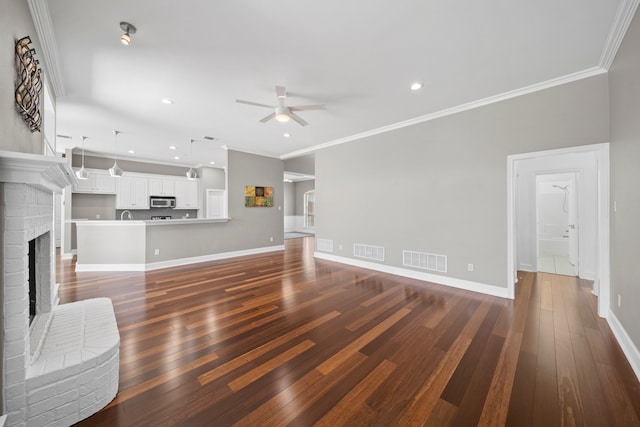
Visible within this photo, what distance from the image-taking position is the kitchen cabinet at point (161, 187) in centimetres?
784

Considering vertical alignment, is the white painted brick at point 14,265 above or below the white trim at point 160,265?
above

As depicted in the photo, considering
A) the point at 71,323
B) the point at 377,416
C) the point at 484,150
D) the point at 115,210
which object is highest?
the point at 484,150

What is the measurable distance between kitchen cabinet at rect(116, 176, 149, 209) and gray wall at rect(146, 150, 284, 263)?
3.24 m

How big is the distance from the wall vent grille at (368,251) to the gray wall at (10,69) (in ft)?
16.0

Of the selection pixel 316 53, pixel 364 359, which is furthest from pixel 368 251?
pixel 316 53

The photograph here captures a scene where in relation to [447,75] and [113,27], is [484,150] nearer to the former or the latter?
[447,75]

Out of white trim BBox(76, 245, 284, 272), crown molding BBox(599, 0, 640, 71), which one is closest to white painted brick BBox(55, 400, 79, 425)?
white trim BBox(76, 245, 284, 272)

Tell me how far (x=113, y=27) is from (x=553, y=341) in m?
5.07

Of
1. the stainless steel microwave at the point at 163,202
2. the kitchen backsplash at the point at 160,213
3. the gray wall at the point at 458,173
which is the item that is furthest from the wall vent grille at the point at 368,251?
the stainless steel microwave at the point at 163,202

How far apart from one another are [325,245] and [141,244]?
13.3 feet

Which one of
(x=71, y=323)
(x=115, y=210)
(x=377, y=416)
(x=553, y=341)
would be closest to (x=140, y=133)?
(x=115, y=210)

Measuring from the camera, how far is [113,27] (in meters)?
2.17

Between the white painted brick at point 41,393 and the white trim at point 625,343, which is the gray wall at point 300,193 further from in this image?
the white painted brick at point 41,393

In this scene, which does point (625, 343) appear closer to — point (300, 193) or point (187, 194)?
point (187, 194)
